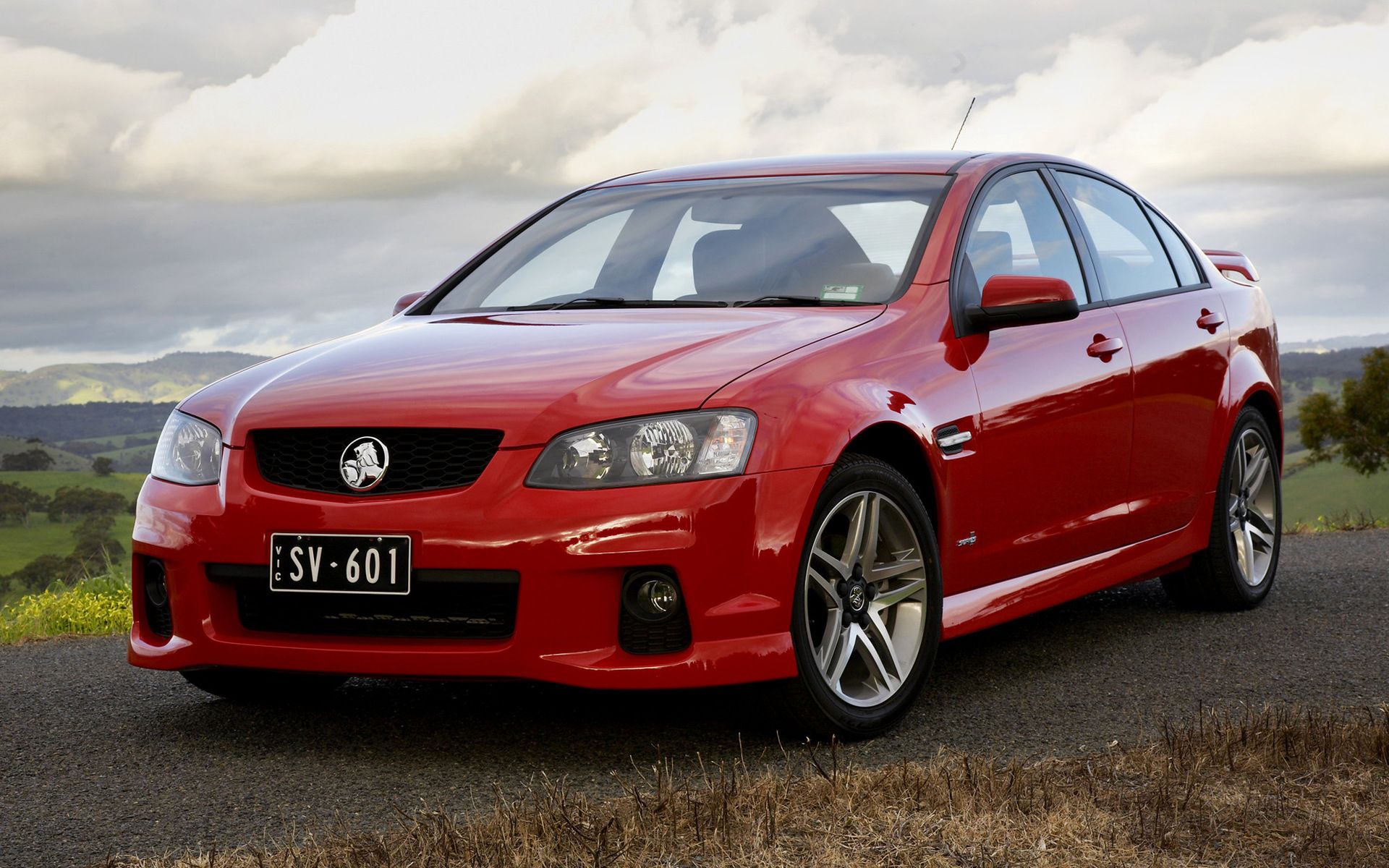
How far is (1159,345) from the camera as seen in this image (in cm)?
561

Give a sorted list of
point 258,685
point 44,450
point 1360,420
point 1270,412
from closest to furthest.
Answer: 1. point 258,685
2. point 1270,412
3. point 1360,420
4. point 44,450

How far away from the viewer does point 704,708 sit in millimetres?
4438

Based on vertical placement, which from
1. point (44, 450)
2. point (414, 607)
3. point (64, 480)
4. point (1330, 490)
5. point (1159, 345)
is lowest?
point (1330, 490)

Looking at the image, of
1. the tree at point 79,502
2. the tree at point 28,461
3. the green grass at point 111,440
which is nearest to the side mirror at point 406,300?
the tree at point 79,502

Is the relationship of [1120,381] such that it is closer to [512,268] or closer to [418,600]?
[512,268]

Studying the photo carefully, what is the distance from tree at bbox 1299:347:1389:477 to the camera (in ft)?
225

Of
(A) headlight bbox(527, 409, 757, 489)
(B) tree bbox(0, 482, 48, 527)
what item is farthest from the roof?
(B) tree bbox(0, 482, 48, 527)

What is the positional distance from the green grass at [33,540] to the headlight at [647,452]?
260 feet

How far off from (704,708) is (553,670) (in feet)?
2.93

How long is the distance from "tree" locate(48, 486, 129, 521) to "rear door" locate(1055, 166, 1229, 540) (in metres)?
76.8

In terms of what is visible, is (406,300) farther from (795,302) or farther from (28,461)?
(28,461)

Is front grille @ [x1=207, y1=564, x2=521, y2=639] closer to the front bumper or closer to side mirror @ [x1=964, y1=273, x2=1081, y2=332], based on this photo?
the front bumper

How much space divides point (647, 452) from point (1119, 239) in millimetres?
2924

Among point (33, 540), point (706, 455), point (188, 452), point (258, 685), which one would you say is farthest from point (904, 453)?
point (33, 540)
